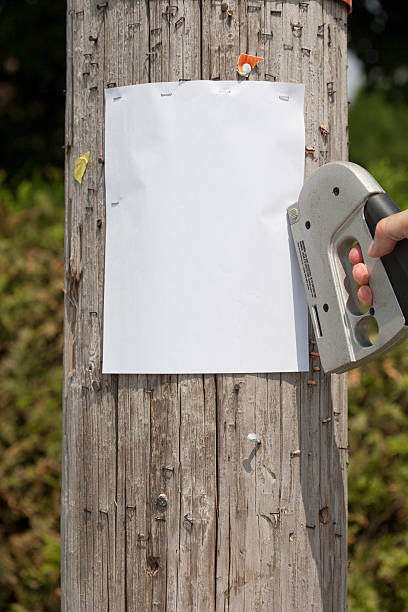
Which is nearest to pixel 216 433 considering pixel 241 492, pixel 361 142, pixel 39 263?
pixel 241 492

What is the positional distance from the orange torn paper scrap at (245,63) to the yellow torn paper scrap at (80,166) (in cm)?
47

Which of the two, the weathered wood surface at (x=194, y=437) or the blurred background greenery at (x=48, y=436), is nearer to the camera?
the weathered wood surface at (x=194, y=437)

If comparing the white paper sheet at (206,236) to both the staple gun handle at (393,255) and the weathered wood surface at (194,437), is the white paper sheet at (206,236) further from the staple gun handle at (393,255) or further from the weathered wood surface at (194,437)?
the staple gun handle at (393,255)

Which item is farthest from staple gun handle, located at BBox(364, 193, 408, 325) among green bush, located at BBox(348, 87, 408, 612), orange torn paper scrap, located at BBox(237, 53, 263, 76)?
green bush, located at BBox(348, 87, 408, 612)

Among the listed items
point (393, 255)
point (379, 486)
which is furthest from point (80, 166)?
point (379, 486)

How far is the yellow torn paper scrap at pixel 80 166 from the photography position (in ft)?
5.56

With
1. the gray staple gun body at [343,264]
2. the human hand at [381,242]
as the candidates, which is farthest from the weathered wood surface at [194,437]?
the human hand at [381,242]

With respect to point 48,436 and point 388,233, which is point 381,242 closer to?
point 388,233

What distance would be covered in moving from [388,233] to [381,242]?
0.03m

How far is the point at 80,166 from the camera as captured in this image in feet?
5.61

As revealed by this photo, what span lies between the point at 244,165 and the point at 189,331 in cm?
45

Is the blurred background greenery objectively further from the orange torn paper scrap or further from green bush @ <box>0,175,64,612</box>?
the orange torn paper scrap

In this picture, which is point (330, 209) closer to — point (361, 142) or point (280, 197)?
point (280, 197)

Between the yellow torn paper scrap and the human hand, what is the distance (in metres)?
0.76
